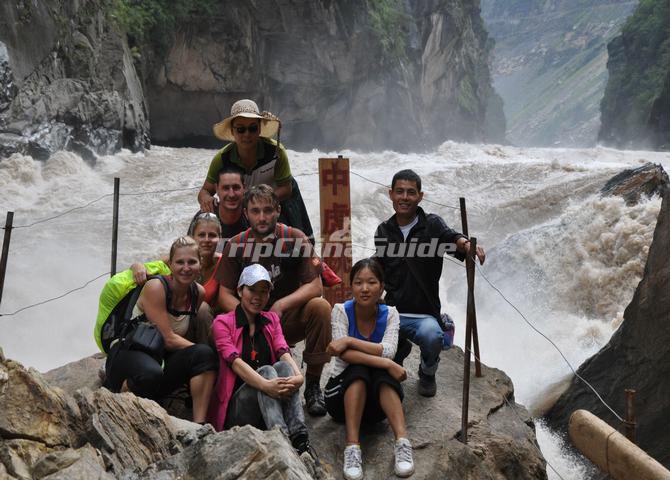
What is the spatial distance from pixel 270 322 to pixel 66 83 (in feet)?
42.9

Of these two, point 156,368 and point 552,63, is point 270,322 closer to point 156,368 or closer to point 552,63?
point 156,368

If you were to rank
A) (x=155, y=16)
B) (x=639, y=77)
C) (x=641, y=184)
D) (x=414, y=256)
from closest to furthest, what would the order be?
1. (x=414, y=256)
2. (x=641, y=184)
3. (x=155, y=16)
4. (x=639, y=77)

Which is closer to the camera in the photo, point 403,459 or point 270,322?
point 403,459

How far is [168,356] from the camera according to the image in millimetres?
3379

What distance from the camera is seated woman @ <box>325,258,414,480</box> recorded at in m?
3.25

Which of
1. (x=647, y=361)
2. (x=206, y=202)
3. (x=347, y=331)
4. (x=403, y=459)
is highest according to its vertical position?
(x=206, y=202)

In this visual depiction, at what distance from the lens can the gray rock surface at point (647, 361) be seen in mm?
4586

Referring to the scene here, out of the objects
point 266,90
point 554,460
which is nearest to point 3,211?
point 554,460

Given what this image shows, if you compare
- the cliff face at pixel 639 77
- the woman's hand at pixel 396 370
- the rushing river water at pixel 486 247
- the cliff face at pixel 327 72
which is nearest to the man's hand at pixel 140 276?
the woman's hand at pixel 396 370

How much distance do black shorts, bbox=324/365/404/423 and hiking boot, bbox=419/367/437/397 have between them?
20.5 inches

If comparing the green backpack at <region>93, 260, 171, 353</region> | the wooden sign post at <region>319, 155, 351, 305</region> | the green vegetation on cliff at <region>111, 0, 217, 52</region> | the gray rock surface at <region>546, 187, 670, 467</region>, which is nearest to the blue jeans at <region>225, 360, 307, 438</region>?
the green backpack at <region>93, 260, 171, 353</region>

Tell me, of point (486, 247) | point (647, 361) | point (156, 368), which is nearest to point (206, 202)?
point (156, 368)

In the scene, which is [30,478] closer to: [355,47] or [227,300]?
[227,300]

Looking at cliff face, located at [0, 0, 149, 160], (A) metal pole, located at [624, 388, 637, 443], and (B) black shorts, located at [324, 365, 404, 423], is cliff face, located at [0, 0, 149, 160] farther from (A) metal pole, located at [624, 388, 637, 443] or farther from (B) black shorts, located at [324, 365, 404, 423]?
(A) metal pole, located at [624, 388, 637, 443]
